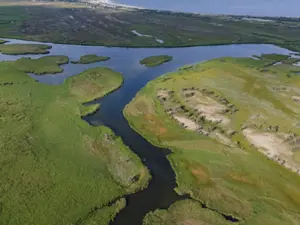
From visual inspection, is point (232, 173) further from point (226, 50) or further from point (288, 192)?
point (226, 50)

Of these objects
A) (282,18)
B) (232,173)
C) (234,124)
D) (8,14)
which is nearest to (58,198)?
(232,173)

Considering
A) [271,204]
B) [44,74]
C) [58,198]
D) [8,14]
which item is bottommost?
[8,14]

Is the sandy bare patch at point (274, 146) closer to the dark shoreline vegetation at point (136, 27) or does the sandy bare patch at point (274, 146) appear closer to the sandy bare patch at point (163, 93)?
the sandy bare patch at point (163, 93)

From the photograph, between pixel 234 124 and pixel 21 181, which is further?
pixel 234 124

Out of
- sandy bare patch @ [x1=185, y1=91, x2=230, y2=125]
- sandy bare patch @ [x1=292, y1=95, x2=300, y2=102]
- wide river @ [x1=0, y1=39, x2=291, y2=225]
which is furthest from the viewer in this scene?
sandy bare patch @ [x1=292, y1=95, x2=300, y2=102]

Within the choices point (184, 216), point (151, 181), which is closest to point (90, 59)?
point (151, 181)

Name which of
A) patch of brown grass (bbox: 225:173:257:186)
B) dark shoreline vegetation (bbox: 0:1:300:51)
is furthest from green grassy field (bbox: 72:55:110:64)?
patch of brown grass (bbox: 225:173:257:186)

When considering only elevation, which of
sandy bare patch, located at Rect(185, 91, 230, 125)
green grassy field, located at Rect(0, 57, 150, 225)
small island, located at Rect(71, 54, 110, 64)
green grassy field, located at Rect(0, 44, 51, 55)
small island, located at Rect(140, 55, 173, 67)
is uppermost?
sandy bare patch, located at Rect(185, 91, 230, 125)

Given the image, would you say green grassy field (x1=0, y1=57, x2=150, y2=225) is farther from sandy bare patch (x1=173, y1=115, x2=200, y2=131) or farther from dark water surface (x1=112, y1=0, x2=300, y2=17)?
dark water surface (x1=112, y1=0, x2=300, y2=17)
